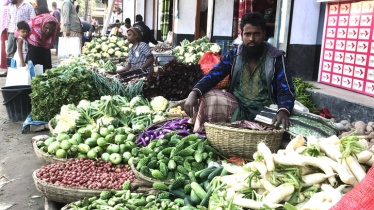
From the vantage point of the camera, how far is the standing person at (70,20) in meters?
10.5

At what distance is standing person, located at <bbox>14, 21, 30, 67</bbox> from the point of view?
7047 mm

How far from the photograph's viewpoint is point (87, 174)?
3158 mm

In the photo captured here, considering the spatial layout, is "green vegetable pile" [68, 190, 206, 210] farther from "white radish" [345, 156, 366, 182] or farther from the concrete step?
the concrete step

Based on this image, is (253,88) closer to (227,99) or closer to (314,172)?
(227,99)

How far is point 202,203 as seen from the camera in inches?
91.5

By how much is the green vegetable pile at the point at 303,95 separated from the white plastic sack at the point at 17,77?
429 centimetres

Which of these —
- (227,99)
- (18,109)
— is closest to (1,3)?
(18,109)

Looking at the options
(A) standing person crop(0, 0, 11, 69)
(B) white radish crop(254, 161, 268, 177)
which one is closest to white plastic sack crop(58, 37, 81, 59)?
(A) standing person crop(0, 0, 11, 69)

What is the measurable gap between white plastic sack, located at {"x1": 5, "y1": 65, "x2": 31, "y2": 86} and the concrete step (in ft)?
14.7

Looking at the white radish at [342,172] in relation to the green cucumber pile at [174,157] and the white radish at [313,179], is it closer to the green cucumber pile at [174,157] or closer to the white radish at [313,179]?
the white radish at [313,179]

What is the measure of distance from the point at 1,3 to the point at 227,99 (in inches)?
385

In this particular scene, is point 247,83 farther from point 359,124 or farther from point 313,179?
point 313,179

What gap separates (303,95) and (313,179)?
11.6ft

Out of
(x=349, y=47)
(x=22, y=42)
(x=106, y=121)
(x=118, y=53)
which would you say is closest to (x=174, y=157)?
(x=106, y=121)
